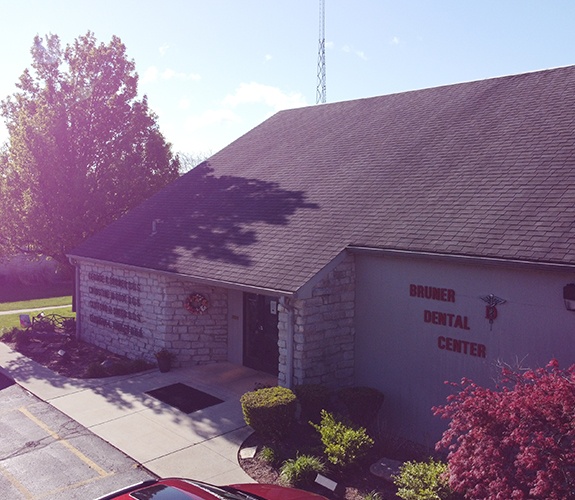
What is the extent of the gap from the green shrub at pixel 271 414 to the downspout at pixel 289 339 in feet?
4.41

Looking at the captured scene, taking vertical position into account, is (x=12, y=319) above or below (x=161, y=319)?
below

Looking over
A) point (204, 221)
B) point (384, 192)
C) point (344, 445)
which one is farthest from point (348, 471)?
point (204, 221)

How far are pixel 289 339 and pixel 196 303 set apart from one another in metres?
4.34

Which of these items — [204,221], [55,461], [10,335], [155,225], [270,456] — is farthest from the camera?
[10,335]

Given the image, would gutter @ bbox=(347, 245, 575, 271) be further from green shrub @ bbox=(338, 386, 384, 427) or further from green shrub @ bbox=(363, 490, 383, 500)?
green shrub @ bbox=(363, 490, 383, 500)

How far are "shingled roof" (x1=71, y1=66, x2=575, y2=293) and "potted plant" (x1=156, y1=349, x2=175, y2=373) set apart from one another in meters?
2.39

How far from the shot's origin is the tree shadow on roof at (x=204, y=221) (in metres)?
14.4

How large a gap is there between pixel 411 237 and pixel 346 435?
4034 mm

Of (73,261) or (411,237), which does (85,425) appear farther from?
(73,261)

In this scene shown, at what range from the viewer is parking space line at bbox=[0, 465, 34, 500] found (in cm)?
869

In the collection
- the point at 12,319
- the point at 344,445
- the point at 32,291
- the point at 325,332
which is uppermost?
the point at 325,332

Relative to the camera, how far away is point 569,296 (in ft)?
28.6

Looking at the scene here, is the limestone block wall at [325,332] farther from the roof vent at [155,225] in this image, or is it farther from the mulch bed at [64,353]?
the roof vent at [155,225]

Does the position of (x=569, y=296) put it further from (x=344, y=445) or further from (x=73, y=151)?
(x=73, y=151)
